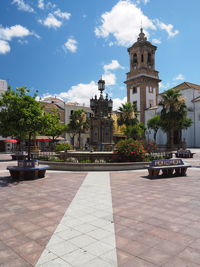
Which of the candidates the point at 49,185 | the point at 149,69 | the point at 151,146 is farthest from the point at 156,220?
the point at 149,69

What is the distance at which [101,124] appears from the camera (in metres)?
16.6

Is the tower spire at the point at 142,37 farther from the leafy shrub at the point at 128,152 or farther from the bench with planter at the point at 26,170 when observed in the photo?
the bench with planter at the point at 26,170

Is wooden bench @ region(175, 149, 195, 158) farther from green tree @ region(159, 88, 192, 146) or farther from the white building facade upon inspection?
the white building facade

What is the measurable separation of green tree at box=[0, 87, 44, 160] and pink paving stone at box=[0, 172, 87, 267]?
269 centimetres

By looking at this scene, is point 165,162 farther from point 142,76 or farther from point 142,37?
point 142,37

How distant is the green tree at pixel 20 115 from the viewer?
9.56 meters

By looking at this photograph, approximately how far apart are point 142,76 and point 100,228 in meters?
50.9

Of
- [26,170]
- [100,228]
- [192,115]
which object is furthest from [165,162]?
[192,115]

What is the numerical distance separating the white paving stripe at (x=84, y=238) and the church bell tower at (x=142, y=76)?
163ft

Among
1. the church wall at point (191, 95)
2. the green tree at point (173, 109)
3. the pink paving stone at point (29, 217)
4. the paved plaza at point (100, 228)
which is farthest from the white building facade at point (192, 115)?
the pink paving stone at point (29, 217)

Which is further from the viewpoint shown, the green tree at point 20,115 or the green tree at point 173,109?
the green tree at point 173,109

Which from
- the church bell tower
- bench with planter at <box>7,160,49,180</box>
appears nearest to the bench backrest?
bench with planter at <box>7,160,49,180</box>

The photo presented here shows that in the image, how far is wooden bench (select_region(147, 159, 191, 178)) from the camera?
1042cm

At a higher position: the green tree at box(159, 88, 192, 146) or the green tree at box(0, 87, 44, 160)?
the green tree at box(159, 88, 192, 146)
